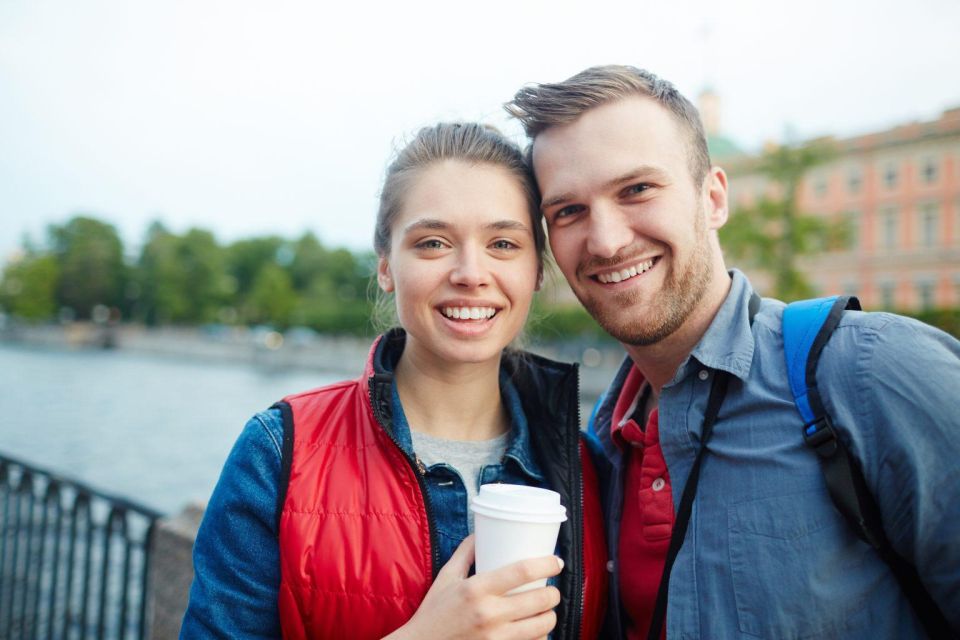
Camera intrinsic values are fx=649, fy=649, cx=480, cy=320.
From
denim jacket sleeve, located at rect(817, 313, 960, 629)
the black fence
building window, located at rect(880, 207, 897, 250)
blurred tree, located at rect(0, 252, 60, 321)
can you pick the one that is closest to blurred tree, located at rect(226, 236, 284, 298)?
blurred tree, located at rect(0, 252, 60, 321)

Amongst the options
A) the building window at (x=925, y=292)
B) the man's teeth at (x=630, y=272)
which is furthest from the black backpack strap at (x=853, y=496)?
the building window at (x=925, y=292)

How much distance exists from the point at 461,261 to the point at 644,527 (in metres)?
1.00

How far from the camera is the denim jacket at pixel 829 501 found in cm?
157

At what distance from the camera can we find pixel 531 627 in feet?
5.04

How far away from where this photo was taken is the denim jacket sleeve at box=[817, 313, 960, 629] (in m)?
1.55

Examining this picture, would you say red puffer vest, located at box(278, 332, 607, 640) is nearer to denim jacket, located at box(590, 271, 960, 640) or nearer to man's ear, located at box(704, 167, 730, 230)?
denim jacket, located at box(590, 271, 960, 640)

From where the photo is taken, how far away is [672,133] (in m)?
2.15

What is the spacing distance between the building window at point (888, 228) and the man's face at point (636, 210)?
4989 centimetres

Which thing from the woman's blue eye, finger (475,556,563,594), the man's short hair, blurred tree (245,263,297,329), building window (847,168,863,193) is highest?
building window (847,168,863,193)

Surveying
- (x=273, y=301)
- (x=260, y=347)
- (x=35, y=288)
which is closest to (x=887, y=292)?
(x=260, y=347)

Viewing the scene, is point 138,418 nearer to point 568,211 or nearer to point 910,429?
point 568,211

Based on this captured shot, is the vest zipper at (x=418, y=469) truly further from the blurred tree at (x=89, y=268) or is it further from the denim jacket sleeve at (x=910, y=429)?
the blurred tree at (x=89, y=268)

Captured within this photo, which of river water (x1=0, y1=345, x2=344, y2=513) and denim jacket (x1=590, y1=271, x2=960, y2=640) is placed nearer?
denim jacket (x1=590, y1=271, x2=960, y2=640)

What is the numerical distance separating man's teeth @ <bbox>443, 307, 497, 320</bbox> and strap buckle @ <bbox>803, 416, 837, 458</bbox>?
3.10 feet
